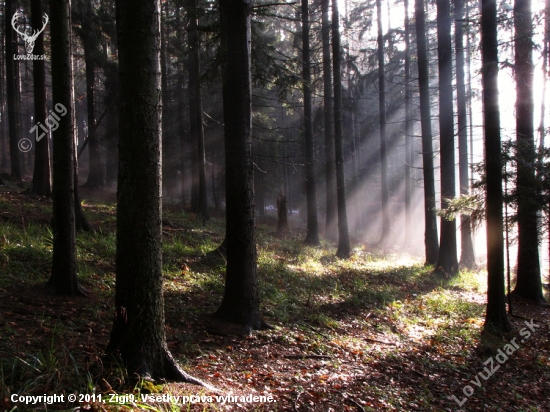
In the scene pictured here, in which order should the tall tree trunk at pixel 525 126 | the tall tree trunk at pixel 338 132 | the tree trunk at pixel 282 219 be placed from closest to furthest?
1. the tall tree trunk at pixel 525 126
2. the tall tree trunk at pixel 338 132
3. the tree trunk at pixel 282 219

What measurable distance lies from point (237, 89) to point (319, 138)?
21.5 metres

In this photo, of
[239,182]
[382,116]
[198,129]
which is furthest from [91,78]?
[239,182]

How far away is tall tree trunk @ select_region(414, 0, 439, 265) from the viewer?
15.2 m

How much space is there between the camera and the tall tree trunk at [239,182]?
666cm

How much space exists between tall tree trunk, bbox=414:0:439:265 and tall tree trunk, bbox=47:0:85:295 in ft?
41.0

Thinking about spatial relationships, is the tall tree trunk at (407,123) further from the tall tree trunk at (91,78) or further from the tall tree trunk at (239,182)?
the tall tree trunk at (91,78)

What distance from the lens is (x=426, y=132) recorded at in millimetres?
15789

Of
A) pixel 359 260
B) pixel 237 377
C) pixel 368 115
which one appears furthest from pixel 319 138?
pixel 237 377

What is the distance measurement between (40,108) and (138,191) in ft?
37.3

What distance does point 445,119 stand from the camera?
14.4m

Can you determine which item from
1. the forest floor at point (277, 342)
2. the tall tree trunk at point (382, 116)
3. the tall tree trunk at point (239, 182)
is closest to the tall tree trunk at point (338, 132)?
the forest floor at point (277, 342)

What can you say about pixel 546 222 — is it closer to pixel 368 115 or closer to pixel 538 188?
pixel 538 188

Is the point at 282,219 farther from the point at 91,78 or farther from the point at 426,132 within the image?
the point at 91,78

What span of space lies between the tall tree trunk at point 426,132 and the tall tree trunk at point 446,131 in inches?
31.6
